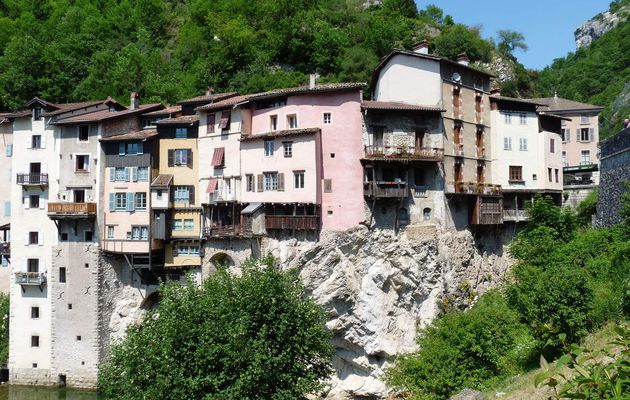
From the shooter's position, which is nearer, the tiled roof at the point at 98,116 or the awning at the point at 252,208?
the awning at the point at 252,208

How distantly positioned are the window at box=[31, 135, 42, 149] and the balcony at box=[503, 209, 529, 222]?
3740 cm

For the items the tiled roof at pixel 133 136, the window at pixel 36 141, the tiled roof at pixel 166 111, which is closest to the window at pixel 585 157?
the tiled roof at pixel 166 111

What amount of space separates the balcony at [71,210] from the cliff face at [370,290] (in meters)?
15.1

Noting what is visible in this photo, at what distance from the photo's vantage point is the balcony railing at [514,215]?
49.7m

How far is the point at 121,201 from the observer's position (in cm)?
5191

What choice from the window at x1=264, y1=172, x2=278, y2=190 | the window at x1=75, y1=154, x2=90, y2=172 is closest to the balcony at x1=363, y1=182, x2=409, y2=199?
the window at x1=264, y1=172, x2=278, y2=190

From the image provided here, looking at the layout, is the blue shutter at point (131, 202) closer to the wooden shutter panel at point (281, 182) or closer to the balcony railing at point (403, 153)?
the wooden shutter panel at point (281, 182)

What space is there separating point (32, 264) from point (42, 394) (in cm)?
1022

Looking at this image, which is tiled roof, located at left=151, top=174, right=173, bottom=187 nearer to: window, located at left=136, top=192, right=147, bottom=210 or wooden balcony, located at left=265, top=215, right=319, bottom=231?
window, located at left=136, top=192, right=147, bottom=210

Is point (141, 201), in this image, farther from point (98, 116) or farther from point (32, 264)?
point (32, 264)

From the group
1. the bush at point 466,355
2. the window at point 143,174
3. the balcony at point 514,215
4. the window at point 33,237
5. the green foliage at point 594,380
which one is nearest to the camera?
the green foliage at point 594,380

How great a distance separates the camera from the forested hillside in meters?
73.1

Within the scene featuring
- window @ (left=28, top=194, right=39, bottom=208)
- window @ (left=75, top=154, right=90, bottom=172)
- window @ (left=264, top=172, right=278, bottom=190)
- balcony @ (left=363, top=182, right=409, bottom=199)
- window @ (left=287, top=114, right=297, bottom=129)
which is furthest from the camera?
window @ (left=28, top=194, right=39, bottom=208)

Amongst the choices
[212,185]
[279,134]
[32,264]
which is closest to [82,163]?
[32,264]
